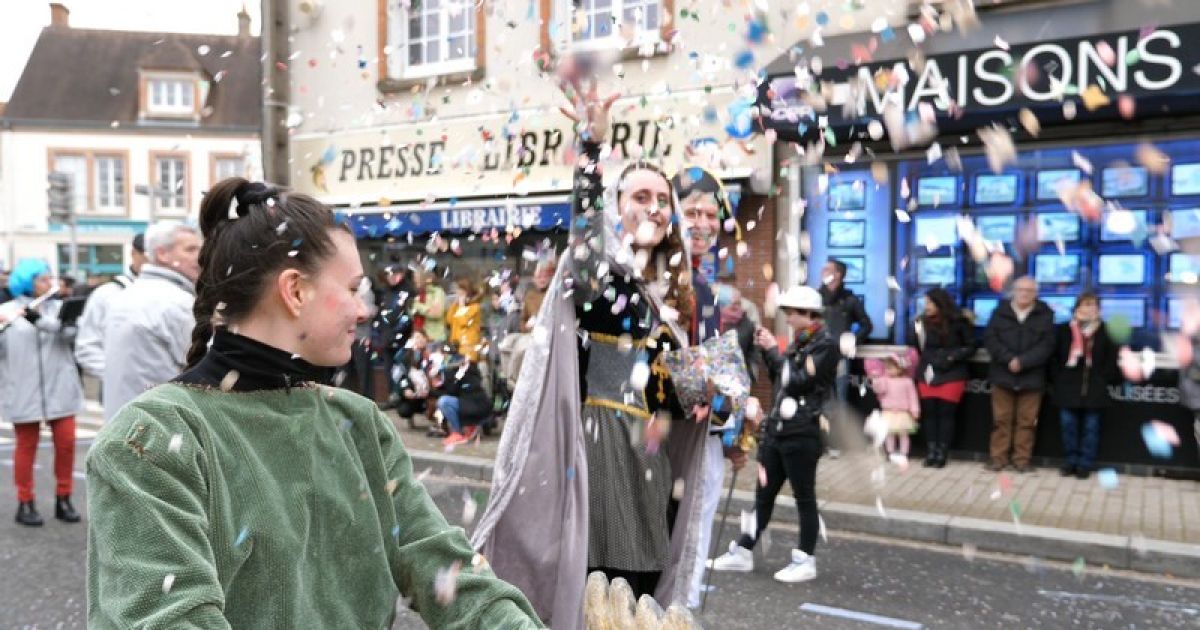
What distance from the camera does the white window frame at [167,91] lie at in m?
35.5

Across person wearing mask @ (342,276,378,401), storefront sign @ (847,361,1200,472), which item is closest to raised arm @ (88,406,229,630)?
storefront sign @ (847,361,1200,472)

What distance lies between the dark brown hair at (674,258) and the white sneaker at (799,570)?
302cm

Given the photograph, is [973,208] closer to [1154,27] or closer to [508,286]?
[1154,27]

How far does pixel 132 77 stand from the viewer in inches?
1438

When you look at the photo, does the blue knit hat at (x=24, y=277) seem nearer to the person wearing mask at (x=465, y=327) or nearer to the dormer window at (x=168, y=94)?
the person wearing mask at (x=465, y=327)

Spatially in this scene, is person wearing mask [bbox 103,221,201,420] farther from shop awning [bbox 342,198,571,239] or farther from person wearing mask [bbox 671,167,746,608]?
shop awning [bbox 342,198,571,239]

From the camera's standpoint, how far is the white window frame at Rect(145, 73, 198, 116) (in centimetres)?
3547

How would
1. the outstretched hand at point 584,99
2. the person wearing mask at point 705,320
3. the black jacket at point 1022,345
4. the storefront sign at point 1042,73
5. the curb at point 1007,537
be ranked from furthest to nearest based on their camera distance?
the black jacket at point 1022,345 < the storefront sign at point 1042,73 < the curb at point 1007,537 < the person wearing mask at point 705,320 < the outstretched hand at point 584,99

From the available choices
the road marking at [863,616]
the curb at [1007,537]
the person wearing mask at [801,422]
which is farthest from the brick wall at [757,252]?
the road marking at [863,616]

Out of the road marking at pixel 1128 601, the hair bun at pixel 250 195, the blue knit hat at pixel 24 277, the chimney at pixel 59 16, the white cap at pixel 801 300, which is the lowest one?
the road marking at pixel 1128 601

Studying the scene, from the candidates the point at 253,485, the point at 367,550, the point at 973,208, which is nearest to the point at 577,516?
the point at 367,550

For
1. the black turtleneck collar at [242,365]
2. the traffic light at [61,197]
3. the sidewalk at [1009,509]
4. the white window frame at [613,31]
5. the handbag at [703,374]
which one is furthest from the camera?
the traffic light at [61,197]

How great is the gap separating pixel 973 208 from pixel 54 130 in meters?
34.8

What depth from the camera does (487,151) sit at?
523 inches
